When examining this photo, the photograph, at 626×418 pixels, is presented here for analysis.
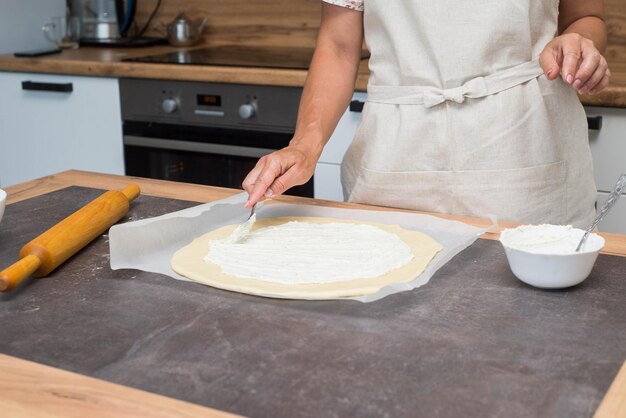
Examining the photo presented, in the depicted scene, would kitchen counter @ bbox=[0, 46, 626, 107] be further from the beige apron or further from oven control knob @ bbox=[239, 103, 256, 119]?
the beige apron

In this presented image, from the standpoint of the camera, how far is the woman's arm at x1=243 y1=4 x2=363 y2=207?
1233 mm

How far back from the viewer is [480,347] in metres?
0.76

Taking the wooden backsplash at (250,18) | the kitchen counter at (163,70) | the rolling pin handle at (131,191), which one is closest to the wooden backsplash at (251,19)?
the wooden backsplash at (250,18)

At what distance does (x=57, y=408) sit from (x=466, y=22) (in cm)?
92

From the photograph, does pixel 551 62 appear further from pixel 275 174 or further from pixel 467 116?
pixel 275 174

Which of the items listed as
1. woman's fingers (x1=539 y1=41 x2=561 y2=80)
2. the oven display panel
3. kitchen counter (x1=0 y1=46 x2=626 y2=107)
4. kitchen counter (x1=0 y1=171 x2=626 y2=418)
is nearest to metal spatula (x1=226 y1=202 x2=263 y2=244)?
kitchen counter (x1=0 y1=171 x2=626 y2=418)

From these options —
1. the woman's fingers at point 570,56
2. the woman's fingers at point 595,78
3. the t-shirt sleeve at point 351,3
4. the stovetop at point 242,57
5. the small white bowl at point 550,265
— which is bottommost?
the small white bowl at point 550,265

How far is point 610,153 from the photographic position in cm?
183

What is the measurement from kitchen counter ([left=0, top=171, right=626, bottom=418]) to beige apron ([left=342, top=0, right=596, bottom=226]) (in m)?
0.32

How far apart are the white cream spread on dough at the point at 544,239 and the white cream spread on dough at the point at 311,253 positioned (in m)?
0.13

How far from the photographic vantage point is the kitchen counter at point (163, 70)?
1.93m

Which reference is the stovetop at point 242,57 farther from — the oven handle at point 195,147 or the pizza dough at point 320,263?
the pizza dough at point 320,263

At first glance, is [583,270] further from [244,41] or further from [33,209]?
[244,41]

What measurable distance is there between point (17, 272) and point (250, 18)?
80.8 inches
